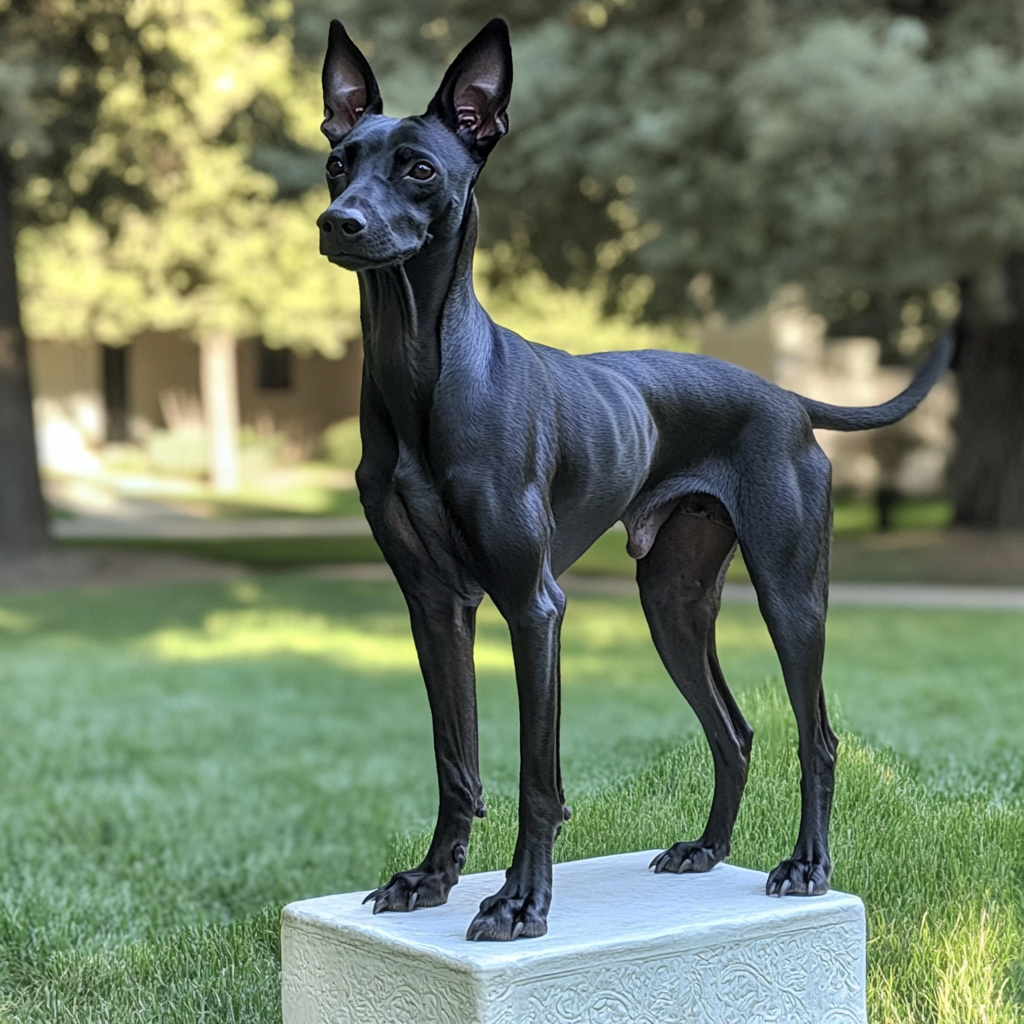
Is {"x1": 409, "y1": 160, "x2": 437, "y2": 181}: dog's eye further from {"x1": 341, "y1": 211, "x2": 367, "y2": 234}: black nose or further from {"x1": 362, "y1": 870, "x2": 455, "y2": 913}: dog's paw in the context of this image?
{"x1": 362, "y1": 870, "x2": 455, "y2": 913}: dog's paw

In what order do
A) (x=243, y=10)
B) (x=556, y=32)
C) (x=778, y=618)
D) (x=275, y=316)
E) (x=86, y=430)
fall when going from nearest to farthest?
(x=778, y=618) < (x=556, y=32) < (x=243, y=10) < (x=275, y=316) < (x=86, y=430)

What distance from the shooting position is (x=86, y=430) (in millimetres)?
32562

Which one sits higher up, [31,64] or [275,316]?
[31,64]

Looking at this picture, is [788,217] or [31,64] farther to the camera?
[31,64]

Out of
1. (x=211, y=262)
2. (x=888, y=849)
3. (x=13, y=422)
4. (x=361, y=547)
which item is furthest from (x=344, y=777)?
(x=211, y=262)

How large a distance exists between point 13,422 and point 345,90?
13.9 m

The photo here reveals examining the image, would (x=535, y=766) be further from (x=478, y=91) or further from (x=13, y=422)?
(x=13, y=422)

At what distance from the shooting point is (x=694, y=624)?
13.9ft

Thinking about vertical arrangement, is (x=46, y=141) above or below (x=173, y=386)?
above

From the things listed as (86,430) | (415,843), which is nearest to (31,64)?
(415,843)

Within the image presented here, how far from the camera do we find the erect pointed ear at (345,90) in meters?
3.61

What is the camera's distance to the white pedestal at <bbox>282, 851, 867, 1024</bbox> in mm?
3328

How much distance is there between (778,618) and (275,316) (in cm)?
2465

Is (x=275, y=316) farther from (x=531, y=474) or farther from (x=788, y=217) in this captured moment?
(x=531, y=474)
